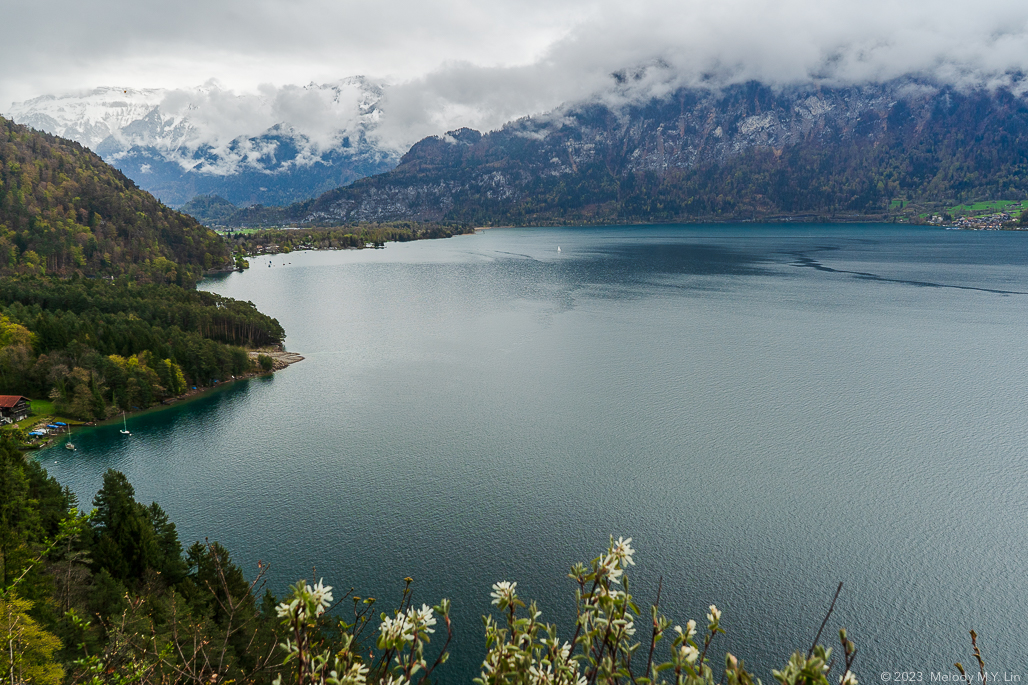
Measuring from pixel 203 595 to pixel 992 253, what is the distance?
540 feet

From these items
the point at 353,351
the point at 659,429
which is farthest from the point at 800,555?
the point at 353,351

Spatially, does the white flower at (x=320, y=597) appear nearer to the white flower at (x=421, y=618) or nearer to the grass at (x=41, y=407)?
the white flower at (x=421, y=618)

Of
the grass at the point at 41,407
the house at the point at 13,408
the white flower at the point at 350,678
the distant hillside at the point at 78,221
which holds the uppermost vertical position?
the distant hillside at the point at 78,221

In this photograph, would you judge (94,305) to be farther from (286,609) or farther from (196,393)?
(286,609)

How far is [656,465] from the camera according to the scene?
37.4 meters

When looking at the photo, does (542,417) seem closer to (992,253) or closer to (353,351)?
(353,351)

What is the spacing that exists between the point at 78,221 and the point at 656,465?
126 m

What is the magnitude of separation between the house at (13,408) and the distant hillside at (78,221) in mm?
62291

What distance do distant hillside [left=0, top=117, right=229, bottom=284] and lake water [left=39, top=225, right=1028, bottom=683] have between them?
2151 inches

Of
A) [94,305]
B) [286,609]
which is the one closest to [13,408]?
[94,305]

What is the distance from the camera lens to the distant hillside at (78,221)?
10275 cm

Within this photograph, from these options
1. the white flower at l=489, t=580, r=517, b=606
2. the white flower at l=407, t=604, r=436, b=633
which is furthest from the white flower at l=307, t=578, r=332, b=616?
the white flower at l=489, t=580, r=517, b=606

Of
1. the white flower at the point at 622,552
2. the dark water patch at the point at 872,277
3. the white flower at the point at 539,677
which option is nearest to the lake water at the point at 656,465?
the dark water patch at the point at 872,277

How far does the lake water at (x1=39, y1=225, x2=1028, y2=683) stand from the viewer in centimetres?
2578
